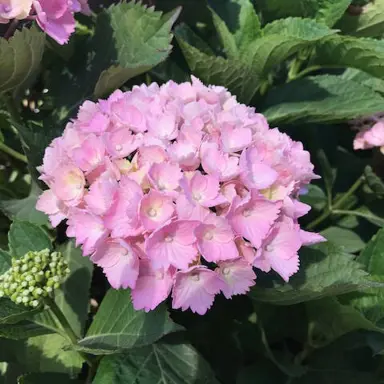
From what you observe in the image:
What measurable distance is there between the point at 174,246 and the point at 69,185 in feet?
0.51

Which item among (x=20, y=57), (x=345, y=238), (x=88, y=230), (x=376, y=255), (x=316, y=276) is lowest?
(x=345, y=238)

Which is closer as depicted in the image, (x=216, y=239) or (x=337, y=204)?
(x=216, y=239)

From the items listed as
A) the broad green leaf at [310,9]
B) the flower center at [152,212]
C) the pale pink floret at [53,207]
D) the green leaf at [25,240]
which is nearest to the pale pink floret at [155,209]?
the flower center at [152,212]

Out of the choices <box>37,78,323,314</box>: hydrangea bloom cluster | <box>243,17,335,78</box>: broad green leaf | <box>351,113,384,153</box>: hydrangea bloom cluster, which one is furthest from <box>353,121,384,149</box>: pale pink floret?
<box>37,78,323,314</box>: hydrangea bloom cluster

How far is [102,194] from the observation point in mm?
702

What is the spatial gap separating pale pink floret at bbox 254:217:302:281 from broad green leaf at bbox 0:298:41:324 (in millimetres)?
299

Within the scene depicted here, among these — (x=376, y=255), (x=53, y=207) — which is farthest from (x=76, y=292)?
(x=376, y=255)

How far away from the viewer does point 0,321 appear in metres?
0.74

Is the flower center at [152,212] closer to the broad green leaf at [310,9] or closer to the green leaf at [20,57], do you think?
the green leaf at [20,57]

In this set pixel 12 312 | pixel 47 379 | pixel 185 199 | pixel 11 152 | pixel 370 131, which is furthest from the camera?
pixel 370 131

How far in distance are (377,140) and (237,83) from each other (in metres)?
0.30

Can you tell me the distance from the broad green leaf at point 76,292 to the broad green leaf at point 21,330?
80 mm

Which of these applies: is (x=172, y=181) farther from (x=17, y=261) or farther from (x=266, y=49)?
(x=266, y=49)

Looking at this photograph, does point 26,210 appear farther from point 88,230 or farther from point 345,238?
point 345,238
